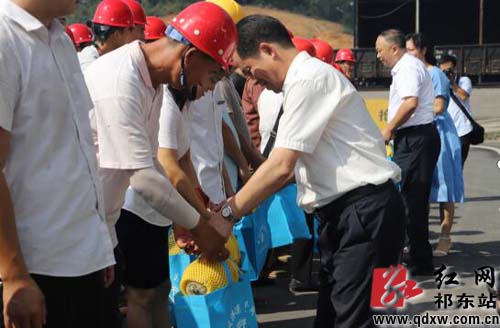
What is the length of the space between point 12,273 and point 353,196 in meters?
1.71

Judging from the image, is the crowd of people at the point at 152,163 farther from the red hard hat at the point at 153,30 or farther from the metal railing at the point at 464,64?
the metal railing at the point at 464,64

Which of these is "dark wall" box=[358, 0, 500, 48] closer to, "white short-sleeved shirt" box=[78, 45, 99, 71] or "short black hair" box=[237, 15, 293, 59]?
"white short-sleeved shirt" box=[78, 45, 99, 71]

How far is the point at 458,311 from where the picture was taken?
535 cm

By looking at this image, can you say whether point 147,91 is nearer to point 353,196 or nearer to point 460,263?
point 353,196

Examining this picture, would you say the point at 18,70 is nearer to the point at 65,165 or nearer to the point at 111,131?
the point at 65,165

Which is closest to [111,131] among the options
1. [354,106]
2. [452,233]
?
[354,106]

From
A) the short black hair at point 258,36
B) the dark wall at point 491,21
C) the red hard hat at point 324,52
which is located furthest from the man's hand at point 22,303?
the dark wall at point 491,21

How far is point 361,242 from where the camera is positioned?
11.0ft

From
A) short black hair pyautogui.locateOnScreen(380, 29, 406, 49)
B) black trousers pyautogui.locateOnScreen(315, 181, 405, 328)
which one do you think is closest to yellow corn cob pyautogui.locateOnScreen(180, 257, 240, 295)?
black trousers pyautogui.locateOnScreen(315, 181, 405, 328)

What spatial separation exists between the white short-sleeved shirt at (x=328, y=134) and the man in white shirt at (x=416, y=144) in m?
3.18

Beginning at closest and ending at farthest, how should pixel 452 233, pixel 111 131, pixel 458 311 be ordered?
pixel 111 131
pixel 458 311
pixel 452 233

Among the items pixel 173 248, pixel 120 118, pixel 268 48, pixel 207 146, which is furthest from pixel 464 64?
pixel 120 118

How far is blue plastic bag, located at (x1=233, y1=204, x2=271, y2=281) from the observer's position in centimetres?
500

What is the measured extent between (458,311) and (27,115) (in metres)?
4.06
